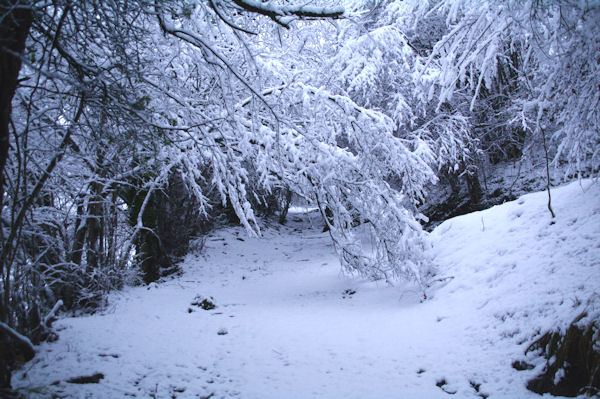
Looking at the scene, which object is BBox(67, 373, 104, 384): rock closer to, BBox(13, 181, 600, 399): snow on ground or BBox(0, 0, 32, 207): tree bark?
BBox(13, 181, 600, 399): snow on ground

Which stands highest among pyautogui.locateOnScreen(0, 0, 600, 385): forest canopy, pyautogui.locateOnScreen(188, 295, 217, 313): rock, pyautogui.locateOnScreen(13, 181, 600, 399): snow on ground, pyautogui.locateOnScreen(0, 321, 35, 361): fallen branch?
pyautogui.locateOnScreen(0, 0, 600, 385): forest canopy

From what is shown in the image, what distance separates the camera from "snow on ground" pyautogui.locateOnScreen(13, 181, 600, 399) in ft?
10.8

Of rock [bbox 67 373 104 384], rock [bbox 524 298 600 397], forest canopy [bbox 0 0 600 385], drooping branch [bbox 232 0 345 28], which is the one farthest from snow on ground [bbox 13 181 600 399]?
drooping branch [bbox 232 0 345 28]

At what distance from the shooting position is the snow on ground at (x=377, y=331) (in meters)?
3.30

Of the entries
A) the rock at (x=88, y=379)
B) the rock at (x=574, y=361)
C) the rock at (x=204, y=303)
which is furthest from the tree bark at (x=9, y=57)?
the rock at (x=204, y=303)

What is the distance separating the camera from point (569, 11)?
7.61ft

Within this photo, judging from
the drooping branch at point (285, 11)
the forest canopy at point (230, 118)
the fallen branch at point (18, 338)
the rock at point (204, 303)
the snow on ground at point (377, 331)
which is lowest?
the rock at point (204, 303)

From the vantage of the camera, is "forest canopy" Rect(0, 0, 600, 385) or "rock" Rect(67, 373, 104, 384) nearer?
"forest canopy" Rect(0, 0, 600, 385)

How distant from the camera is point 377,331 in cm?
475

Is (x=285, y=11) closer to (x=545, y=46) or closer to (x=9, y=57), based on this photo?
(x=9, y=57)

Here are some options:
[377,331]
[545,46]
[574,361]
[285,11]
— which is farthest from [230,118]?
[574,361]

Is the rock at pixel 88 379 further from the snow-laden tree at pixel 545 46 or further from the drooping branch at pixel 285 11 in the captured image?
the snow-laden tree at pixel 545 46

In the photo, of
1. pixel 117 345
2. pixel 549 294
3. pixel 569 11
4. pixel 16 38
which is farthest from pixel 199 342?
pixel 569 11

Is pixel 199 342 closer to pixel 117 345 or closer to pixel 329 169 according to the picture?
pixel 117 345
